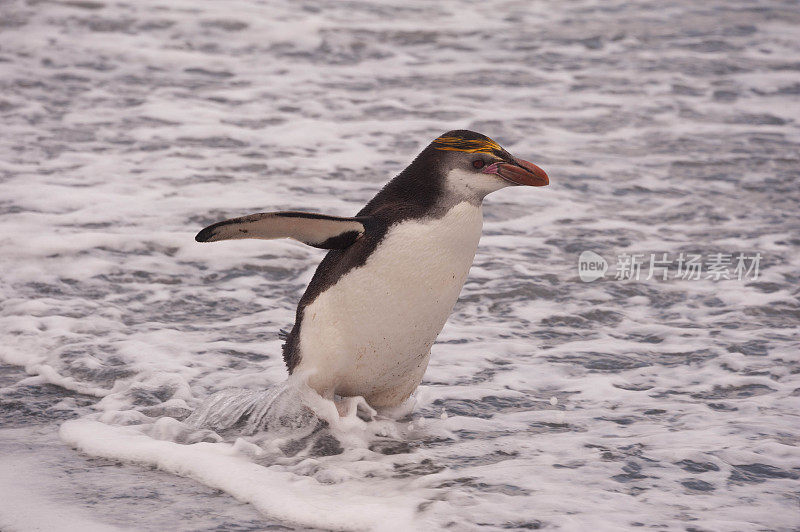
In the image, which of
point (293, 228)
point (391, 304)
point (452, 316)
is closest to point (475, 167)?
point (391, 304)

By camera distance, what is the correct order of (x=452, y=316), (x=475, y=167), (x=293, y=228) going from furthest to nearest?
(x=452, y=316) < (x=475, y=167) < (x=293, y=228)

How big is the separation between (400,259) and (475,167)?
15.7 inches

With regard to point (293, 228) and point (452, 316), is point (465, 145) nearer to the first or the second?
point (293, 228)

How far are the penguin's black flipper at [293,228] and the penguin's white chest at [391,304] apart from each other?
0.37 ft

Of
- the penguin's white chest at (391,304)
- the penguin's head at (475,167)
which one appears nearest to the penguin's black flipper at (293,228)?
the penguin's white chest at (391,304)

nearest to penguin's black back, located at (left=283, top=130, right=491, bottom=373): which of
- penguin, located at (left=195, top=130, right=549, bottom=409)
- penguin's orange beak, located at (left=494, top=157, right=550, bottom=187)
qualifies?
penguin, located at (left=195, top=130, right=549, bottom=409)

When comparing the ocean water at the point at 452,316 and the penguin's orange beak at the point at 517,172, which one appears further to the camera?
the penguin's orange beak at the point at 517,172

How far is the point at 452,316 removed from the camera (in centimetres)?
494

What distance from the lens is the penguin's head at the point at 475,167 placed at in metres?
3.52

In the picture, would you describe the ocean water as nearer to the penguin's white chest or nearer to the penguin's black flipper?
the penguin's white chest

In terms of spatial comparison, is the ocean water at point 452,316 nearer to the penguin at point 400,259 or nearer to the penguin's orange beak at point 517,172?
the penguin at point 400,259

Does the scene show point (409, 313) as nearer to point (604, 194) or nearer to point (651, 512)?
point (651, 512)

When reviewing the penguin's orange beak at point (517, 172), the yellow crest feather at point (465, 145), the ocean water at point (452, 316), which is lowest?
the ocean water at point (452, 316)

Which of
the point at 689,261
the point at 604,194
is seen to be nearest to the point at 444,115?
the point at 604,194
